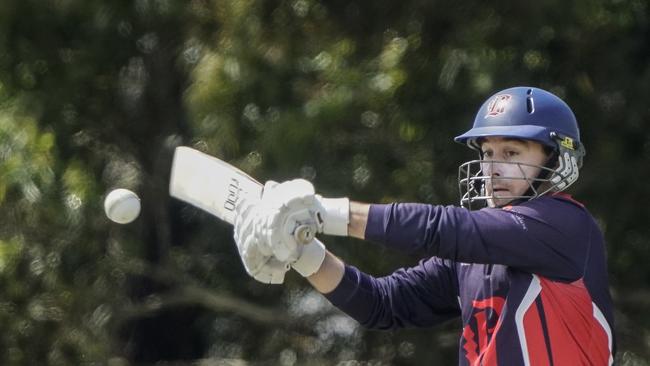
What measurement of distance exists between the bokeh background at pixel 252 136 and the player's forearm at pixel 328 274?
7.39ft

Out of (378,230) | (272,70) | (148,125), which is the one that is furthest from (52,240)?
(378,230)

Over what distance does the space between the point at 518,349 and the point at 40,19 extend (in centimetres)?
424

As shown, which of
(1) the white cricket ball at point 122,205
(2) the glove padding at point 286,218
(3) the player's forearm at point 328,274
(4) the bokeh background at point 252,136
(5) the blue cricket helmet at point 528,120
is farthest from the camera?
(4) the bokeh background at point 252,136

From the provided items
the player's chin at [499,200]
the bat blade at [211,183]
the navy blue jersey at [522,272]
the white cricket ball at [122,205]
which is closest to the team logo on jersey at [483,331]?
the navy blue jersey at [522,272]

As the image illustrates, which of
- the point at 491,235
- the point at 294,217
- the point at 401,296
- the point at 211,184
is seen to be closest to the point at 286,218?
the point at 294,217

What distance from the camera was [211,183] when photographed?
182 inches

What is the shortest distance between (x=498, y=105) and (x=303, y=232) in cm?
83

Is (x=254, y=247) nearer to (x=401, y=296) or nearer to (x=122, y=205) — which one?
(x=401, y=296)

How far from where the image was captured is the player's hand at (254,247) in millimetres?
4324

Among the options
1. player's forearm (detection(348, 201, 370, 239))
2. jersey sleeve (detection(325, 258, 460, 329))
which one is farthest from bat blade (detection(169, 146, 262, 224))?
jersey sleeve (detection(325, 258, 460, 329))

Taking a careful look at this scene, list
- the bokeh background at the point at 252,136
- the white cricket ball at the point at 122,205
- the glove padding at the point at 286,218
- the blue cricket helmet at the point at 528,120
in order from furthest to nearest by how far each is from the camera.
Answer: the bokeh background at the point at 252,136 → the white cricket ball at the point at 122,205 → the blue cricket helmet at the point at 528,120 → the glove padding at the point at 286,218

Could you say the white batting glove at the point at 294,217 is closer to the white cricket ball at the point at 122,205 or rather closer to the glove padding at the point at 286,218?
the glove padding at the point at 286,218

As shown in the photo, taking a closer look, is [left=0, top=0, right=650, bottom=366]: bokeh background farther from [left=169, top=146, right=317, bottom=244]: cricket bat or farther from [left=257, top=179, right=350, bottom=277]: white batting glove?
[left=257, top=179, right=350, bottom=277]: white batting glove

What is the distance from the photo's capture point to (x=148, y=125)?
8.74 m
